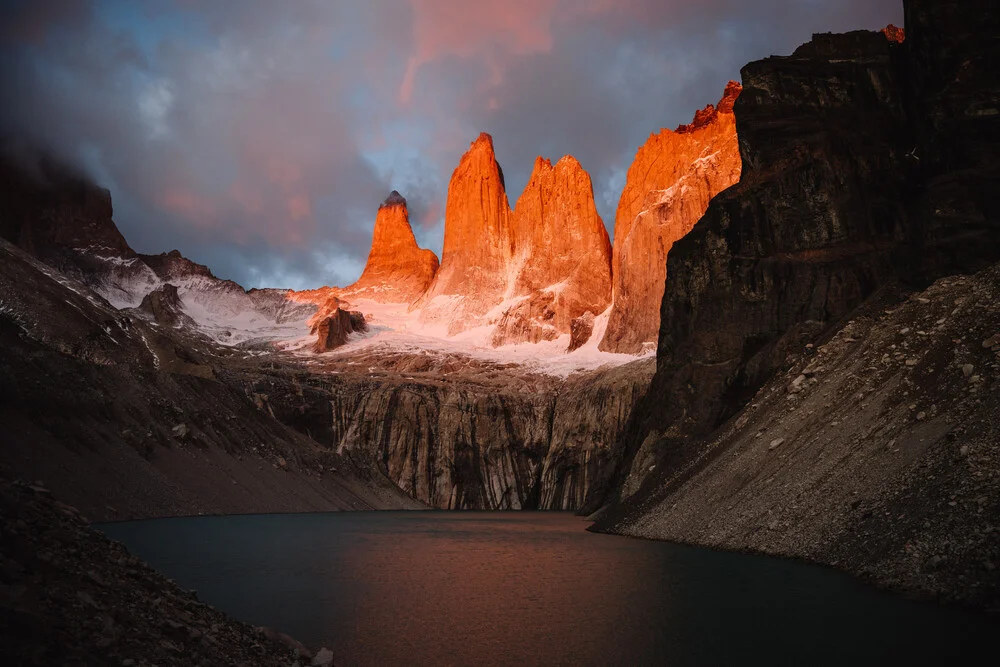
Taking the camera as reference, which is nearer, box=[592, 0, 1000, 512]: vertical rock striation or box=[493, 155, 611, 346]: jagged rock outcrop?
box=[592, 0, 1000, 512]: vertical rock striation

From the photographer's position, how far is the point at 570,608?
14.2 metres

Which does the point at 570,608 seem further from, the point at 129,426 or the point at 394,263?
the point at 394,263

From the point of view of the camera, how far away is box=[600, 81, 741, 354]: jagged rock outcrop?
335 feet

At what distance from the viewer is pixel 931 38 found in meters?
36.3

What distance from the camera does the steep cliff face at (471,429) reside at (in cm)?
8019

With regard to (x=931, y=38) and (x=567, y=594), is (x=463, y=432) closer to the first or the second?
(x=931, y=38)

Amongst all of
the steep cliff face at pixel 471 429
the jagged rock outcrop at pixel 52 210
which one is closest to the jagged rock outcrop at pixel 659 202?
the steep cliff face at pixel 471 429

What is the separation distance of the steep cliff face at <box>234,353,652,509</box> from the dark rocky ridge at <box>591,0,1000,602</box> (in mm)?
31781

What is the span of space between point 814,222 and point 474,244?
111 metres

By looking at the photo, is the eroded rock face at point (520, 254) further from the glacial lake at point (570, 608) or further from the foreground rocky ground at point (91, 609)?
the foreground rocky ground at point (91, 609)

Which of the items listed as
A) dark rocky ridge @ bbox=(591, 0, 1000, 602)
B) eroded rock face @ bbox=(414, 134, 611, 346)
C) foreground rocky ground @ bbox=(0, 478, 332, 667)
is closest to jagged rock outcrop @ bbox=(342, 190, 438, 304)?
eroded rock face @ bbox=(414, 134, 611, 346)

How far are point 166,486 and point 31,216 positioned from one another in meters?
→ 98.6

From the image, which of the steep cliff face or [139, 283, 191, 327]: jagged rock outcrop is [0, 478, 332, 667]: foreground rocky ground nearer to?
the steep cliff face

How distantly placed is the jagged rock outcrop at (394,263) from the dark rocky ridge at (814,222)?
12853 centimetres
